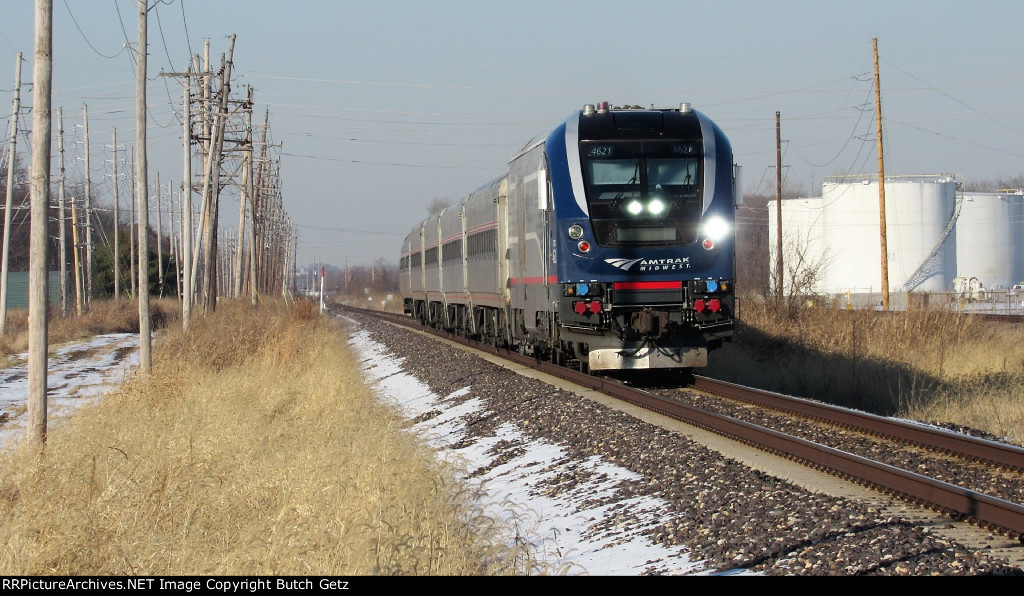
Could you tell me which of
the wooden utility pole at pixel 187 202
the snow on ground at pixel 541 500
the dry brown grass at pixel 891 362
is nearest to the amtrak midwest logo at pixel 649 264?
the snow on ground at pixel 541 500

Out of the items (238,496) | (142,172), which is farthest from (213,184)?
(238,496)

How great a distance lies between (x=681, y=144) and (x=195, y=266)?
20.2 m

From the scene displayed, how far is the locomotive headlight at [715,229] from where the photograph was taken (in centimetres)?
1380

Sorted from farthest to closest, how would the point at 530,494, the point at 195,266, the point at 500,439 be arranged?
the point at 195,266 → the point at 500,439 → the point at 530,494

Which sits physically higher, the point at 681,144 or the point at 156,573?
the point at 681,144

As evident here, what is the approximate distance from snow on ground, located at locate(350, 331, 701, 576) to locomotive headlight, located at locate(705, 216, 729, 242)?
4.11m

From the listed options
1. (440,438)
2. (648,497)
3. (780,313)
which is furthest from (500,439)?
(780,313)

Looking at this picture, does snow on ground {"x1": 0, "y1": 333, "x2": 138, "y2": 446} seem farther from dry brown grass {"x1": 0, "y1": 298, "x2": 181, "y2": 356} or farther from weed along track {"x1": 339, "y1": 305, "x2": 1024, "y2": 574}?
weed along track {"x1": 339, "y1": 305, "x2": 1024, "y2": 574}

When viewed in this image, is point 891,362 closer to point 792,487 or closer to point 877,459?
point 877,459

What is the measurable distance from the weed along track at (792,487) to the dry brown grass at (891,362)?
2582 mm

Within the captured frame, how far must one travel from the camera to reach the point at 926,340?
744 inches

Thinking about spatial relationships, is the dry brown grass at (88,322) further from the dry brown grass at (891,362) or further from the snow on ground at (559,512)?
the snow on ground at (559,512)

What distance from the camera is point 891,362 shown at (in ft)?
57.2

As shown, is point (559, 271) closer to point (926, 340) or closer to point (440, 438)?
point (440, 438)
